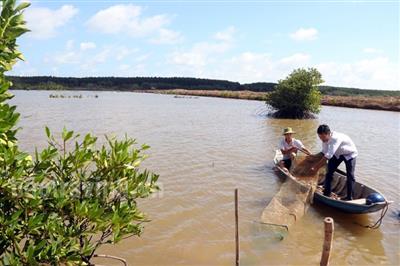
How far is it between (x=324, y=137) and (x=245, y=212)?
8.68 ft

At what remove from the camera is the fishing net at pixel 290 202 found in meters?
7.48

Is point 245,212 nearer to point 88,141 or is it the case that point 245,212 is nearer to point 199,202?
point 199,202

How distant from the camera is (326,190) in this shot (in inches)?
362

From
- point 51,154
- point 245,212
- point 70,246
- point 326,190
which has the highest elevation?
point 51,154

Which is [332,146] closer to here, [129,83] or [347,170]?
[347,170]

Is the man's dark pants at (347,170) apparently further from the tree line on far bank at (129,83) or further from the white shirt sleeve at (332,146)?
the tree line on far bank at (129,83)

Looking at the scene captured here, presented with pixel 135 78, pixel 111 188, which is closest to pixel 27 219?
pixel 111 188

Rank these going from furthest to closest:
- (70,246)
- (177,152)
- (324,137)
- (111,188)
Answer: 1. (177,152)
2. (324,137)
3. (111,188)
4. (70,246)

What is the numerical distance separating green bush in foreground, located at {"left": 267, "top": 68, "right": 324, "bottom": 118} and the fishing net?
2295cm

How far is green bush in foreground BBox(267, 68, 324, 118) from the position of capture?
3138 cm

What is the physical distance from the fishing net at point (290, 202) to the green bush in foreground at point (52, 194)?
426 centimetres

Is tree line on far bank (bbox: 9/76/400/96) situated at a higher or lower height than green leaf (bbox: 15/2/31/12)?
higher

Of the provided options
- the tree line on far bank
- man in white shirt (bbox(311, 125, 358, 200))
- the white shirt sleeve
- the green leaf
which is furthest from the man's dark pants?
the tree line on far bank

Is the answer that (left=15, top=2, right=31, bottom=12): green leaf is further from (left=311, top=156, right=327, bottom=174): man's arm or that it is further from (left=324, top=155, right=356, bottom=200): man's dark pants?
(left=324, top=155, right=356, bottom=200): man's dark pants
